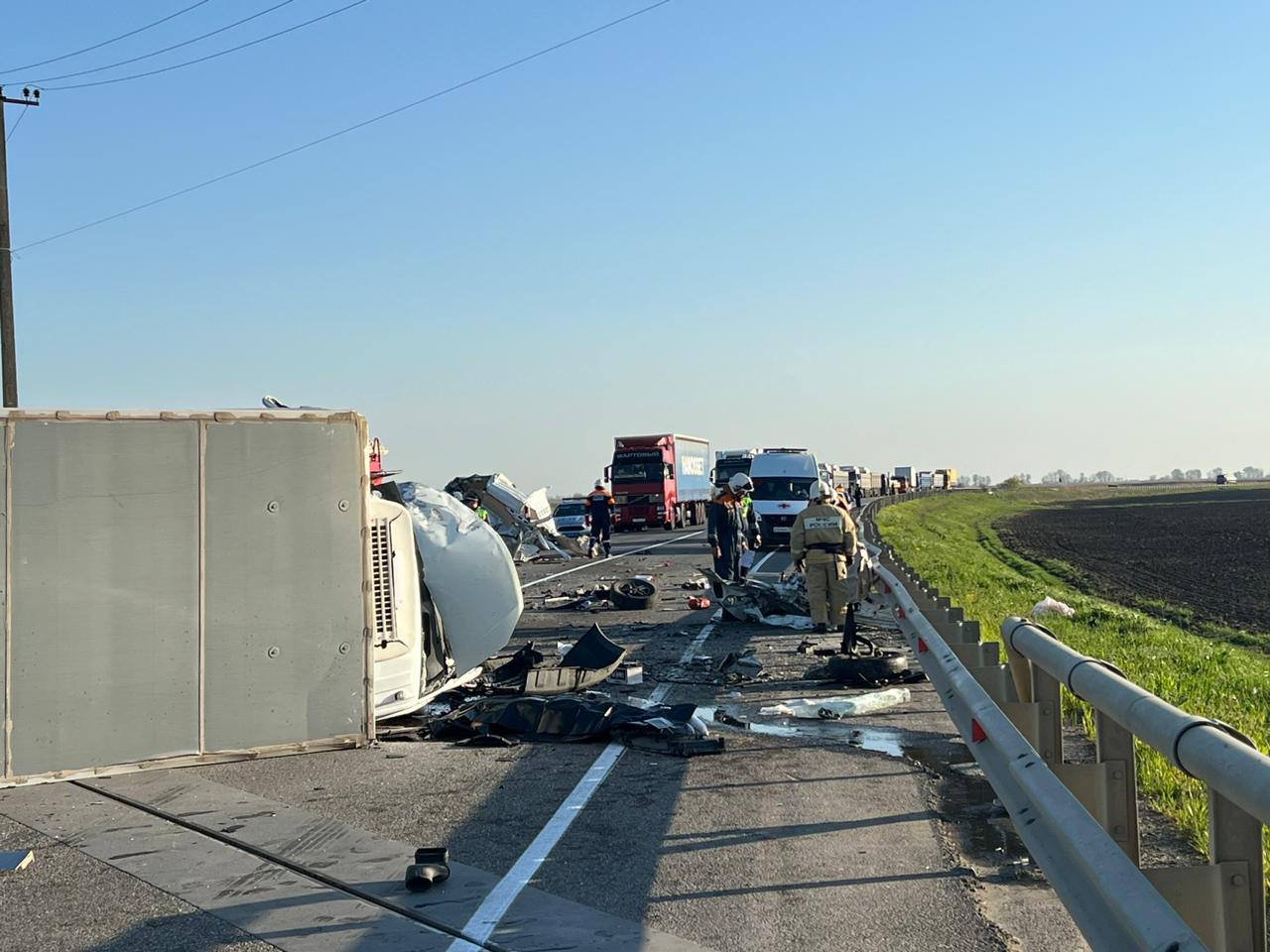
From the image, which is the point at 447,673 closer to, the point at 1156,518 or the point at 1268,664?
the point at 1268,664

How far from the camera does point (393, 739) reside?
976 centimetres

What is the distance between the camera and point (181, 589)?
8656 millimetres

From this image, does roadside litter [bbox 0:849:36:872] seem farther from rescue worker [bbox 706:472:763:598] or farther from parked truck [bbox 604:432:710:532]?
parked truck [bbox 604:432:710:532]

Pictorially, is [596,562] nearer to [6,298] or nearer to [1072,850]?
[6,298]

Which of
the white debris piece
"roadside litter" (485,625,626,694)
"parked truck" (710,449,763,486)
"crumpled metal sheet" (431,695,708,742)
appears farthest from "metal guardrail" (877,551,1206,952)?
"parked truck" (710,449,763,486)

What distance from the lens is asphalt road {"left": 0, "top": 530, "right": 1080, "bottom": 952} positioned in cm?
530

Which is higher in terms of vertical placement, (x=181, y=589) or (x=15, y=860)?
(x=181, y=589)

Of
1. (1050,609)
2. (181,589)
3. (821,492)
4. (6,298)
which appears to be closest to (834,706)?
(821,492)

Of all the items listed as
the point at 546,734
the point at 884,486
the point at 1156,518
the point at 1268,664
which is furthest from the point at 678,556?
the point at 884,486

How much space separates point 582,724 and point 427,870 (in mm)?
3809

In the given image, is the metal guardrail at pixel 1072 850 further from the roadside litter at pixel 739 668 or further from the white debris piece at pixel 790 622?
the white debris piece at pixel 790 622

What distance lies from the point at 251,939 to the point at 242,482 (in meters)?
4.22

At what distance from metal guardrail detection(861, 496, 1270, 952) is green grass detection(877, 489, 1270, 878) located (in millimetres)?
1451

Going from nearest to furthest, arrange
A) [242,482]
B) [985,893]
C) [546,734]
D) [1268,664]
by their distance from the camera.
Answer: [985,893] → [242,482] → [546,734] → [1268,664]
